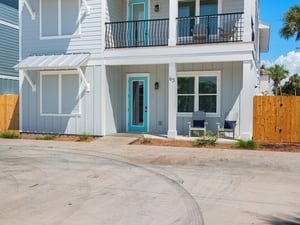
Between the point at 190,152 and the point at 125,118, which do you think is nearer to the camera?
the point at 190,152

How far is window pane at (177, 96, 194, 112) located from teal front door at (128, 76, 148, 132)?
64.4 inches

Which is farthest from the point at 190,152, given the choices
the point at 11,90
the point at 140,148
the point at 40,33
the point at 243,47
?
the point at 11,90

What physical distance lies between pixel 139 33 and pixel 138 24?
0.42 m

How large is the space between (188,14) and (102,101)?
565 cm

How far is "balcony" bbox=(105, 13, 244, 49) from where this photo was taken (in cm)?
1355

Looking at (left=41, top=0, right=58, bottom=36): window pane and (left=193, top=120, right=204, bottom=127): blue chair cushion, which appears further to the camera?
(left=41, top=0, right=58, bottom=36): window pane

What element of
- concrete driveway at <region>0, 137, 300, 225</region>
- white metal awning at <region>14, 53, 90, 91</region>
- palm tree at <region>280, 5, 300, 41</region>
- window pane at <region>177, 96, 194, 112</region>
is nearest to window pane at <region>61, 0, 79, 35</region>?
white metal awning at <region>14, 53, 90, 91</region>

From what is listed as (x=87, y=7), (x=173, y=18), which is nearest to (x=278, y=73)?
(x=173, y=18)

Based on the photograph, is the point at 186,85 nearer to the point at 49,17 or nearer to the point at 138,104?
the point at 138,104

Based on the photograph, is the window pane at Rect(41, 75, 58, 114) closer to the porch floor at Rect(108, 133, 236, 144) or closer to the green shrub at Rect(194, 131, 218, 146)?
the porch floor at Rect(108, 133, 236, 144)

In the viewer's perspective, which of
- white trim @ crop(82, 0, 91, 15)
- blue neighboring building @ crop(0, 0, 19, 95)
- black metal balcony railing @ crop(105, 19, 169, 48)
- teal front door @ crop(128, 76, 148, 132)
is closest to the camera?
white trim @ crop(82, 0, 91, 15)

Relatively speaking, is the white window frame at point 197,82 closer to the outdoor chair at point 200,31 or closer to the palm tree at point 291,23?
the outdoor chair at point 200,31

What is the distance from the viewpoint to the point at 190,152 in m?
10.6

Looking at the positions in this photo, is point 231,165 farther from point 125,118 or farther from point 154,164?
point 125,118
